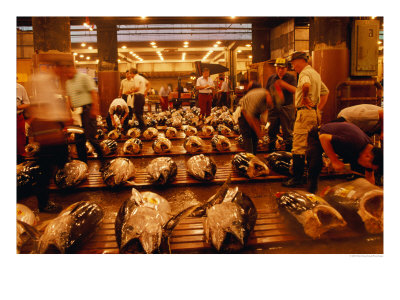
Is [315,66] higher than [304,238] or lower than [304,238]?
higher

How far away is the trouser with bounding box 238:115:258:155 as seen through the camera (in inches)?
220

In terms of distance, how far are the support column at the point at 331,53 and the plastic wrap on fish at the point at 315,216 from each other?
15.3 feet

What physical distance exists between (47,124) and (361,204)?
3.40 meters

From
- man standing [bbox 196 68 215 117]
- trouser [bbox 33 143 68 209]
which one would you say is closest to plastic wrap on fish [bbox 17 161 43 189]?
trouser [bbox 33 143 68 209]

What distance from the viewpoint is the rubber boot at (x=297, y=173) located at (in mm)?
4613

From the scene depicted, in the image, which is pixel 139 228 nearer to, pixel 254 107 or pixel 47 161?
pixel 47 161

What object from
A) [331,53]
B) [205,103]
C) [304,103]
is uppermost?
[331,53]

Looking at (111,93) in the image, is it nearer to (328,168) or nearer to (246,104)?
(246,104)

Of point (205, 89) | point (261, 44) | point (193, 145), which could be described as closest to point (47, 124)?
point (193, 145)

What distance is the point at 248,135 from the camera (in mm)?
5676

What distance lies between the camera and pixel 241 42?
2427 centimetres

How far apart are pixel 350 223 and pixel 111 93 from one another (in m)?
14.1
